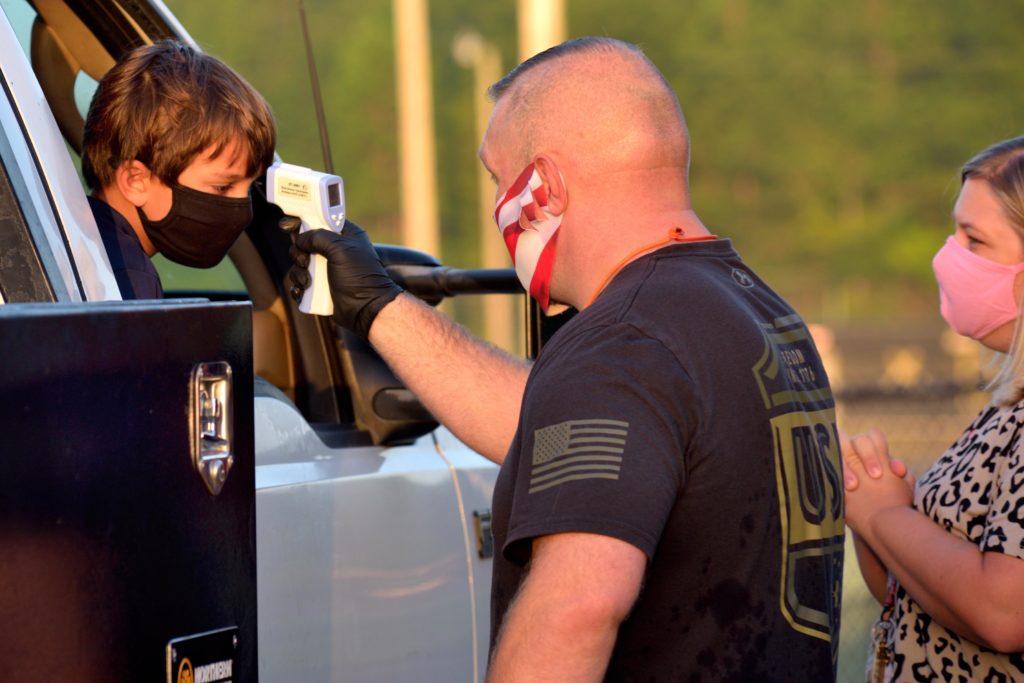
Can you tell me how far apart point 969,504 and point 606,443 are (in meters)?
1.16

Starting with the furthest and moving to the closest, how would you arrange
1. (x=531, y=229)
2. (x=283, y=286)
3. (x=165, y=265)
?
(x=165, y=265) → (x=283, y=286) → (x=531, y=229)

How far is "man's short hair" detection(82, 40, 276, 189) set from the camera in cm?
271

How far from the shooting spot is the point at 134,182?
2.74 metres

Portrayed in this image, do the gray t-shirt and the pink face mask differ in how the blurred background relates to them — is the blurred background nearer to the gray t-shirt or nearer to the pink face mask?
the pink face mask

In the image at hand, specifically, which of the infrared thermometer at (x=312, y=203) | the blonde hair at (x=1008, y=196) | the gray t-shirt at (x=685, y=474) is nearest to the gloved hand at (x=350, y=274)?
the infrared thermometer at (x=312, y=203)

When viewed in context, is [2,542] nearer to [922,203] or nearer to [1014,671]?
[1014,671]

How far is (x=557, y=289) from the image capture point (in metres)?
2.27

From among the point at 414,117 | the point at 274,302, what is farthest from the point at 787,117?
the point at 274,302

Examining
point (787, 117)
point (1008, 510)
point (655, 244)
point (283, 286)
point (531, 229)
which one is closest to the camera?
point (655, 244)

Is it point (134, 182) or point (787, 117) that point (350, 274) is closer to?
point (134, 182)

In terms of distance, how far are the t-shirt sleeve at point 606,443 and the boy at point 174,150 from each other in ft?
3.55

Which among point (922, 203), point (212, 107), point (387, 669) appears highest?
point (212, 107)

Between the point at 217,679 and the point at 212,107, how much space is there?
133cm

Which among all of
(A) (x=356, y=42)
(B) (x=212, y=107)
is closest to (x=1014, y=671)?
(B) (x=212, y=107)
